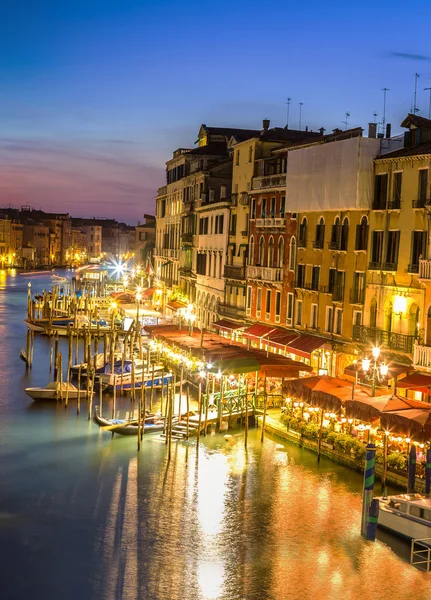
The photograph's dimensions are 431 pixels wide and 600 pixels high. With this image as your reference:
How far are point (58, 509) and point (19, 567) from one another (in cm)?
351

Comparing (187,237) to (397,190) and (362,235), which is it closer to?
(362,235)

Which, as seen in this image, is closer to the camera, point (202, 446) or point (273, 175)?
point (202, 446)

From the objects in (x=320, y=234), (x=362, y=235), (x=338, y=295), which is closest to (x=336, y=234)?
(x=320, y=234)

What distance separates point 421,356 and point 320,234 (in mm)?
8609

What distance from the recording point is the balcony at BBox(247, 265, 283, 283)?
35625mm

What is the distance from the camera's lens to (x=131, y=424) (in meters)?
27.1

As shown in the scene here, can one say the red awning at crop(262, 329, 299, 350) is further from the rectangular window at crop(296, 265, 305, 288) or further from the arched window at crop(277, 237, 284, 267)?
the arched window at crop(277, 237, 284, 267)

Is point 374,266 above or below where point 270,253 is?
below

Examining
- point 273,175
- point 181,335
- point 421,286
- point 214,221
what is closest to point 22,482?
point 421,286

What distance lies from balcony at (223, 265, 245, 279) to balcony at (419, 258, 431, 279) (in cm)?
1566

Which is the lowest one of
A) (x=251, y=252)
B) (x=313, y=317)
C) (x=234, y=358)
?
(x=234, y=358)

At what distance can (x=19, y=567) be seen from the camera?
1700 centimetres

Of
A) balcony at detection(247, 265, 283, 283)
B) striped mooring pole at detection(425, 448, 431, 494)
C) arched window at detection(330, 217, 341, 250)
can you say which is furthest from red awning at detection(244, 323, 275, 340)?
striped mooring pole at detection(425, 448, 431, 494)

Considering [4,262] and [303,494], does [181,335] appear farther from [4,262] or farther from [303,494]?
[4,262]
